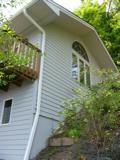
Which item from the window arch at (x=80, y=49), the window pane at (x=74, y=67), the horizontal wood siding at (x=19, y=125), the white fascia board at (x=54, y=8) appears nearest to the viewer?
the horizontal wood siding at (x=19, y=125)

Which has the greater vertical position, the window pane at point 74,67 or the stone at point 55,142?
the window pane at point 74,67

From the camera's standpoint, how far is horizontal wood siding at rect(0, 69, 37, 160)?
26.1ft

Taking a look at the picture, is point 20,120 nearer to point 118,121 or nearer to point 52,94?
point 52,94

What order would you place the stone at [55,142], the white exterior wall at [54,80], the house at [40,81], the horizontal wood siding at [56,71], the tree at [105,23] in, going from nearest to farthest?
the stone at [55,142], the house at [40,81], the white exterior wall at [54,80], the horizontal wood siding at [56,71], the tree at [105,23]

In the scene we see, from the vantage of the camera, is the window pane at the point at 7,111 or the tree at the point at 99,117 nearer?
the tree at the point at 99,117

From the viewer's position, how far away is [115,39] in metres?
20.1

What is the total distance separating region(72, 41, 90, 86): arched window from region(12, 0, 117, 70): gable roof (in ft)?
2.10

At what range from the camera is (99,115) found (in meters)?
7.14

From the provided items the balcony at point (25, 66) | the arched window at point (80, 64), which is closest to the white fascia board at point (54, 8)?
the balcony at point (25, 66)

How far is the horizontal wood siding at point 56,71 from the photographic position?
8906 millimetres

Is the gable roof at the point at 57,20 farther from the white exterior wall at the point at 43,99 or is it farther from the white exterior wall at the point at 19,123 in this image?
the white exterior wall at the point at 19,123

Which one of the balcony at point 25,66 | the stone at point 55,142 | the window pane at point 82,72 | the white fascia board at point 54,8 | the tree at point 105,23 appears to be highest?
the tree at point 105,23

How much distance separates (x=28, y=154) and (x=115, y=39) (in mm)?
14977

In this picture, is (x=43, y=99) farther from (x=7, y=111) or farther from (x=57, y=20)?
(x=57, y=20)
